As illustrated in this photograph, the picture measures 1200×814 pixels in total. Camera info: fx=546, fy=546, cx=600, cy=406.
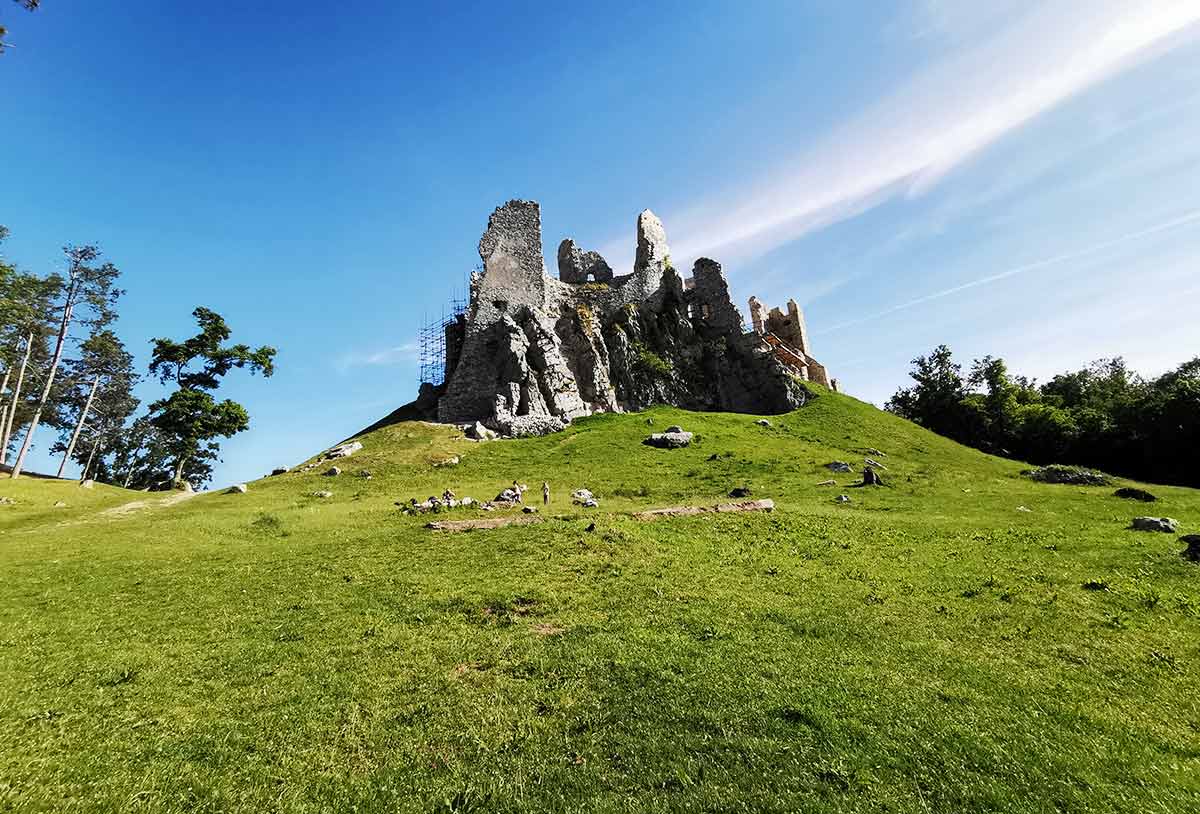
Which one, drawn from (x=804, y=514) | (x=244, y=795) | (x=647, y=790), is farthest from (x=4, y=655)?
(x=804, y=514)

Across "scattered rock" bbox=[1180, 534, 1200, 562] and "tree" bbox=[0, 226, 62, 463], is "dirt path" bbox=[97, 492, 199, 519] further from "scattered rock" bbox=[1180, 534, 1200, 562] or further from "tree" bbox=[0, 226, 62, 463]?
"scattered rock" bbox=[1180, 534, 1200, 562]

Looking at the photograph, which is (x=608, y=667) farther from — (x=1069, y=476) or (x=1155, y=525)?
(x=1069, y=476)

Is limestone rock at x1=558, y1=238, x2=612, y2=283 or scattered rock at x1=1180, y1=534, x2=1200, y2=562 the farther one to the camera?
limestone rock at x1=558, y1=238, x2=612, y2=283

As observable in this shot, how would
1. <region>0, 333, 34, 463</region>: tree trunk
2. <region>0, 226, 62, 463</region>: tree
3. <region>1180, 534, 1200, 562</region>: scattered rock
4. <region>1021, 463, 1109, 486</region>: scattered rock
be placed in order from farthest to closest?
<region>0, 333, 34, 463</region>: tree trunk
<region>0, 226, 62, 463</region>: tree
<region>1021, 463, 1109, 486</region>: scattered rock
<region>1180, 534, 1200, 562</region>: scattered rock

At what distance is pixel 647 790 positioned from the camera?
24.8ft

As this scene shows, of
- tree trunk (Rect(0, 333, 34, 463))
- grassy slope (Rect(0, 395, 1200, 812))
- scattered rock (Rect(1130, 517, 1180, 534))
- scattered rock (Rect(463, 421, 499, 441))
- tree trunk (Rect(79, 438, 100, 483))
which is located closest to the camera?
grassy slope (Rect(0, 395, 1200, 812))

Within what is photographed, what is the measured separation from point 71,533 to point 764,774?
29.0 m

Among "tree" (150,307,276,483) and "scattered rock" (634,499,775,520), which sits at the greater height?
"tree" (150,307,276,483)

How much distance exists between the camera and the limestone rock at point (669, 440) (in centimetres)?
4150

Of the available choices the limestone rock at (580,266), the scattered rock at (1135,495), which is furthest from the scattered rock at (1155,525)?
the limestone rock at (580,266)

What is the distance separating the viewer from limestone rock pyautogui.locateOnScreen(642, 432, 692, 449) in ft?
136

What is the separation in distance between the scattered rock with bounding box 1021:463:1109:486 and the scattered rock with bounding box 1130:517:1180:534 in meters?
14.1

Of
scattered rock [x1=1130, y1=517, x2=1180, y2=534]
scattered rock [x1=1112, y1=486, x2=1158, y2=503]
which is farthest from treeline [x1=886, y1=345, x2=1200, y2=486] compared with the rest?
scattered rock [x1=1130, y1=517, x2=1180, y2=534]

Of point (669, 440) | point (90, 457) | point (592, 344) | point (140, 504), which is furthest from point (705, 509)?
point (90, 457)
